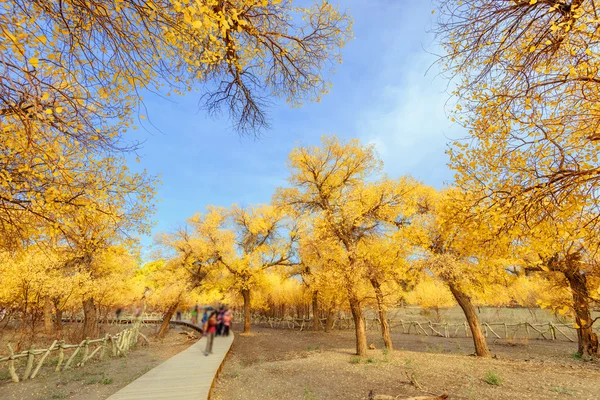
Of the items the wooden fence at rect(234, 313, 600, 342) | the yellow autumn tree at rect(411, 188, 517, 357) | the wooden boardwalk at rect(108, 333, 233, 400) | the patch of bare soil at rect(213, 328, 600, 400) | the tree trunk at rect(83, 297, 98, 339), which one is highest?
the yellow autumn tree at rect(411, 188, 517, 357)

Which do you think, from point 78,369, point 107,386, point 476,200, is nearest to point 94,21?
point 476,200

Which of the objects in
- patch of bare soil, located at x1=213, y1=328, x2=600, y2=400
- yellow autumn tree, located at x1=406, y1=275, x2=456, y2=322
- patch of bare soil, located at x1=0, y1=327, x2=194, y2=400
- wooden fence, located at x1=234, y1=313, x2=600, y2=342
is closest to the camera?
patch of bare soil, located at x1=213, y1=328, x2=600, y2=400

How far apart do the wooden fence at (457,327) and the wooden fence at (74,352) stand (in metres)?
17.5

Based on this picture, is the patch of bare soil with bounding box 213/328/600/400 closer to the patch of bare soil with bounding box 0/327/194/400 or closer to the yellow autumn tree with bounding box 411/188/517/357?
the yellow autumn tree with bounding box 411/188/517/357

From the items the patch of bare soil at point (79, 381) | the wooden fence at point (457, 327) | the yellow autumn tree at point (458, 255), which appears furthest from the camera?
the wooden fence at point (457, 327)

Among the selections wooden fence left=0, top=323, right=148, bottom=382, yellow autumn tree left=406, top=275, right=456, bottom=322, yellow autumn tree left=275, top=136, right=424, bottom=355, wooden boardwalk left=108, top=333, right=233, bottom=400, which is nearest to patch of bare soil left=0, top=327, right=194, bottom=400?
wooden fence left=0, top=323, right=148, bottom=382

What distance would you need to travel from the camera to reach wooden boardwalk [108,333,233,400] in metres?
5.67

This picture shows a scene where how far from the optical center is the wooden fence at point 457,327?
19703 millimetres

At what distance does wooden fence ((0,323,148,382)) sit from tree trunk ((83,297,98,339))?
871 mm

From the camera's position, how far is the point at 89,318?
49.1ft

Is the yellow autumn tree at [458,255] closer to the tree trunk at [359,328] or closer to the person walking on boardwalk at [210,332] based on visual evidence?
the tree trunk at [359,328]

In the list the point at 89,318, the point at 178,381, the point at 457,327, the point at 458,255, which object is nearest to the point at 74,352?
the point at 89,318

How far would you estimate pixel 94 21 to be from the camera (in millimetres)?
3014

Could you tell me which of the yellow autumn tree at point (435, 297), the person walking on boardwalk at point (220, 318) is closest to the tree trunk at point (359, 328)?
the person walking on boardwalk at point (220, 318)
